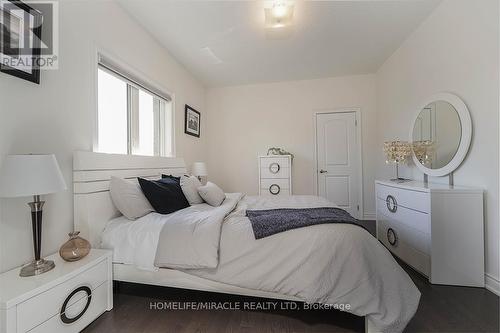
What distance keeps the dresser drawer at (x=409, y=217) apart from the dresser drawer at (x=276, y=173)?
1.54 metres

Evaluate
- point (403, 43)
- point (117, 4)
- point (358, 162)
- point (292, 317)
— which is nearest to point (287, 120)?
point (358, 162)

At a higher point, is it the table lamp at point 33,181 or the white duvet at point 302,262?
the table lamp at point 33,181

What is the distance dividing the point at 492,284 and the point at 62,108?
11.7 ft

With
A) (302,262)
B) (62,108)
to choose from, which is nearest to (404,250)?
(302,262)

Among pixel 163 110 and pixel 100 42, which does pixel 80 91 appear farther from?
pixel 163 110

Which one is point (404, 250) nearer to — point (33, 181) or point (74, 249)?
point (74, 249)

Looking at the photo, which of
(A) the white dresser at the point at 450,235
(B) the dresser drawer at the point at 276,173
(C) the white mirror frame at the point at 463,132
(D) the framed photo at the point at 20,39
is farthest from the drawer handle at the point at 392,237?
(D) the framed photo at the point at 20,39

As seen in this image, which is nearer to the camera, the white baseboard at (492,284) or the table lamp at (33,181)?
the table lamp at (33,181)

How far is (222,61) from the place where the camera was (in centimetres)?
323

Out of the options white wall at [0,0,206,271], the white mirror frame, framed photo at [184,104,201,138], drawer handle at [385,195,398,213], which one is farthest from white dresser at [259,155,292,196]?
white wall at [0,0,206,271]

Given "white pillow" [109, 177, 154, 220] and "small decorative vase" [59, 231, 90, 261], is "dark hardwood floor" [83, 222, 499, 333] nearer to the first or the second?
"small decorative vase" [59, 231, 90, 261]

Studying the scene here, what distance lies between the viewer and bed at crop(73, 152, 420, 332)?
122cm

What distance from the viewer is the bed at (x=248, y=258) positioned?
122 cm

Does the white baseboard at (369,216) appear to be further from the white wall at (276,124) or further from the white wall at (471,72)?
the white wall at (471,72)
